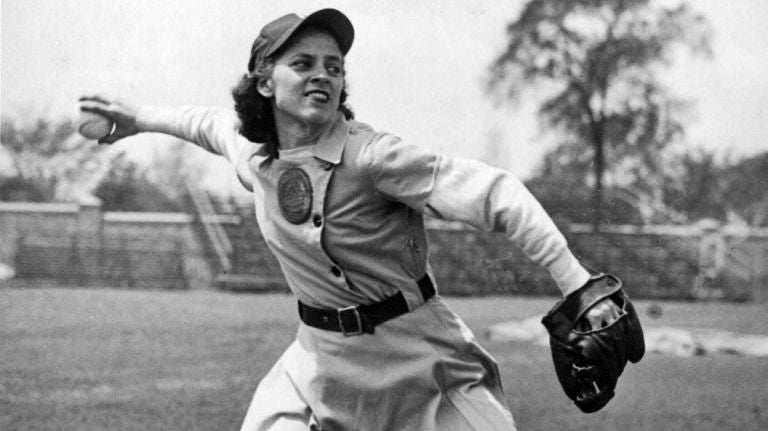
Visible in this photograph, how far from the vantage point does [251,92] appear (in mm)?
2895

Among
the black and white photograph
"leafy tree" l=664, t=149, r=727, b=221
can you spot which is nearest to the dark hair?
the black and white photograph

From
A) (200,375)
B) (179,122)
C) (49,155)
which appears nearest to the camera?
(179,122)

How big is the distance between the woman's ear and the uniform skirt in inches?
27.3

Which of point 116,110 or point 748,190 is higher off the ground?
point 116,110

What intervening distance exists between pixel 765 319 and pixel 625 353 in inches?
554

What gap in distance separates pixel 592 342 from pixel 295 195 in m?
0.86

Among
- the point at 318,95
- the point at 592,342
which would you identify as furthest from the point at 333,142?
the point at 592,342

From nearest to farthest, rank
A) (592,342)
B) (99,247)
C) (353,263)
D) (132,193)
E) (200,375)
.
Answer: (592,342), (353,263), (200,375), (99,247), (132,193)

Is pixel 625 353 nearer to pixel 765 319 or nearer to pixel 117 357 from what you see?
pixel 117 357

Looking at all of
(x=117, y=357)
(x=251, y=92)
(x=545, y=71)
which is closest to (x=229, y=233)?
(x=545, y=71)

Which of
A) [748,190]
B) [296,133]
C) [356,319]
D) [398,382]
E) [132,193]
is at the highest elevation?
[296,133]

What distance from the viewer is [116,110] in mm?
3340

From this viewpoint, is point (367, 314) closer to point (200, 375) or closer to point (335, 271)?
point (335, 271)

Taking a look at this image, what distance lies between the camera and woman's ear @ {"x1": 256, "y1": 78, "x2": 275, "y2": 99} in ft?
9.36
